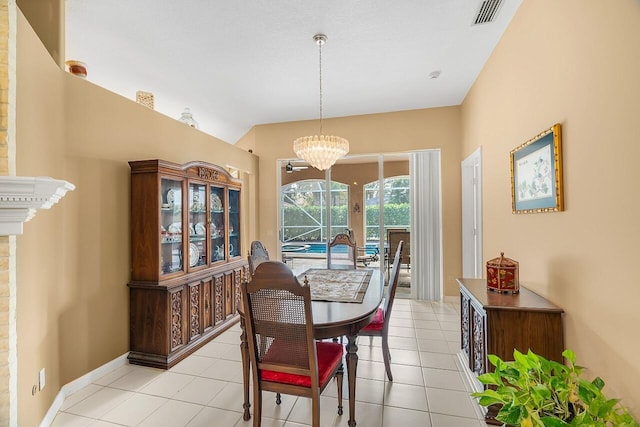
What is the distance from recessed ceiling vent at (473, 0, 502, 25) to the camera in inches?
97.4

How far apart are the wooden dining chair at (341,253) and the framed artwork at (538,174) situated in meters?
1.84

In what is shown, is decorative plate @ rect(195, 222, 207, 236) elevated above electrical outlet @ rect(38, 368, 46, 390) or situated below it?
above

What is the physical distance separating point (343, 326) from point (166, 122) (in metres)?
2.93

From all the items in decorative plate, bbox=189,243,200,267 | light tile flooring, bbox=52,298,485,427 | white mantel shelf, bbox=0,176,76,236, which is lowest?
light tile flooring, bbox=52,298,485,427

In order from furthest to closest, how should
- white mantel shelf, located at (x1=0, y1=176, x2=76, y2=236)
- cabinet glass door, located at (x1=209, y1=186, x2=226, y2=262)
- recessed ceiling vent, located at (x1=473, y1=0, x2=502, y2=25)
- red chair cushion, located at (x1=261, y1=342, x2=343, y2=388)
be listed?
cabinet glass door, located at (x1=209, y1=186, x2=226, y2=262), recessed ceiling vent, located at (x1=473, y1=0, x2=502, y2=25), red chair cushion, located at (x1=261, y1=342, x2=343, y2=388), white mantel shelf, located at (x1=0, y1=176, x2=76, y2=236)

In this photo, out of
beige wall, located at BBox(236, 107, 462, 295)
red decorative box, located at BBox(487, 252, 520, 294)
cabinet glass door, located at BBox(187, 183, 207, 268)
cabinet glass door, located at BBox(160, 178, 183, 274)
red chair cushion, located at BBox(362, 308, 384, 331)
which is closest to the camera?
red decorative box, located at BBox(487, 252, 520, 294)

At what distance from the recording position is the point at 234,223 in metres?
4.36

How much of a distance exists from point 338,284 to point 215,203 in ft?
6.48

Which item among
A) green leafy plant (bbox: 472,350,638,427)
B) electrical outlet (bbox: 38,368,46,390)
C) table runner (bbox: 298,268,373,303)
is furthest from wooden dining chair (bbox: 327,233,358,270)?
electrical outlet (bbox: 38,368,46,390)

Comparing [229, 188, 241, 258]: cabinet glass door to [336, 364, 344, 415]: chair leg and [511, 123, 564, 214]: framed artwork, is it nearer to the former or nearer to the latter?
[336, 364, 344, 415]: chair leg

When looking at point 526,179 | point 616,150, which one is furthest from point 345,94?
point 616,150

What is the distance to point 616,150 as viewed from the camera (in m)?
1.50

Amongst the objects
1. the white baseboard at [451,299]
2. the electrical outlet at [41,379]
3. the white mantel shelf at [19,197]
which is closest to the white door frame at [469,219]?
the white baseboard at [451,299]

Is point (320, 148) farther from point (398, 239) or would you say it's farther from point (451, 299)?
point (451, 299)
